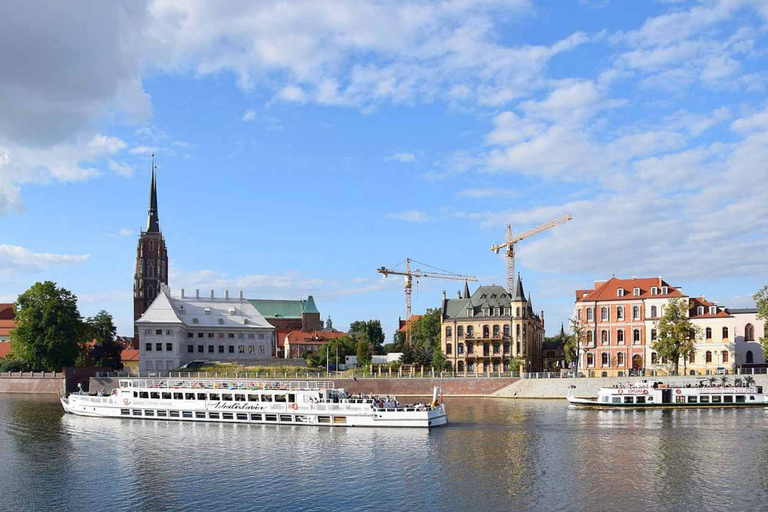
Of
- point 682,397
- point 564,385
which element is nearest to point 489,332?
point 564,385

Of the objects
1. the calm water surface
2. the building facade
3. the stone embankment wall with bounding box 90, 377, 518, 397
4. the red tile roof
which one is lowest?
the stone embankment wall with bounding box 90, 377, 518, 397

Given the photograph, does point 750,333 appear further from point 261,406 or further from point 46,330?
point 46,330

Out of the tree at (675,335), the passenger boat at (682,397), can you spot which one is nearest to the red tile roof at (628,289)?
the tree at (675,335)

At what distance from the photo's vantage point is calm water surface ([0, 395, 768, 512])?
1677 inches

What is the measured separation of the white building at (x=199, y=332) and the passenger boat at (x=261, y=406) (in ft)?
158

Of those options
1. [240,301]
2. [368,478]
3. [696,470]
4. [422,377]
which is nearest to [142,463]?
[368,478]

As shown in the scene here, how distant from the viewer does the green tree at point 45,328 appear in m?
126

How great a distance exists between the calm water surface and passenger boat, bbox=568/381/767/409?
10913mm

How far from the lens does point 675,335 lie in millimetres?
104500

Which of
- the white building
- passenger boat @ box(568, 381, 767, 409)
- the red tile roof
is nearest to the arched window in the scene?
the red tile roof

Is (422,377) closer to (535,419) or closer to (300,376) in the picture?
(300,376)

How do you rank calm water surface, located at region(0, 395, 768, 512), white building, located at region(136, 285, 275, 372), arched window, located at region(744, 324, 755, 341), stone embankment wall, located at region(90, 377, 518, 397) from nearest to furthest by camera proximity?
calm water surface, located at region(0, 395, 768, 512) < stone embankment wall, located at region(90, 377, 518, 397) < arched window, located at region(744, 324, 755, 341) < white building, located at region(136, 285, 275, 372)

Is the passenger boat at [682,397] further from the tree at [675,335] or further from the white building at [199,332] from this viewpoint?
the white building at [199,332]

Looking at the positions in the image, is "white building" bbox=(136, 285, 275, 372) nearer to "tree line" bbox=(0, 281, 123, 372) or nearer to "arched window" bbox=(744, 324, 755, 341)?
"tree line" bbox=(0, 281, 123, 372)
